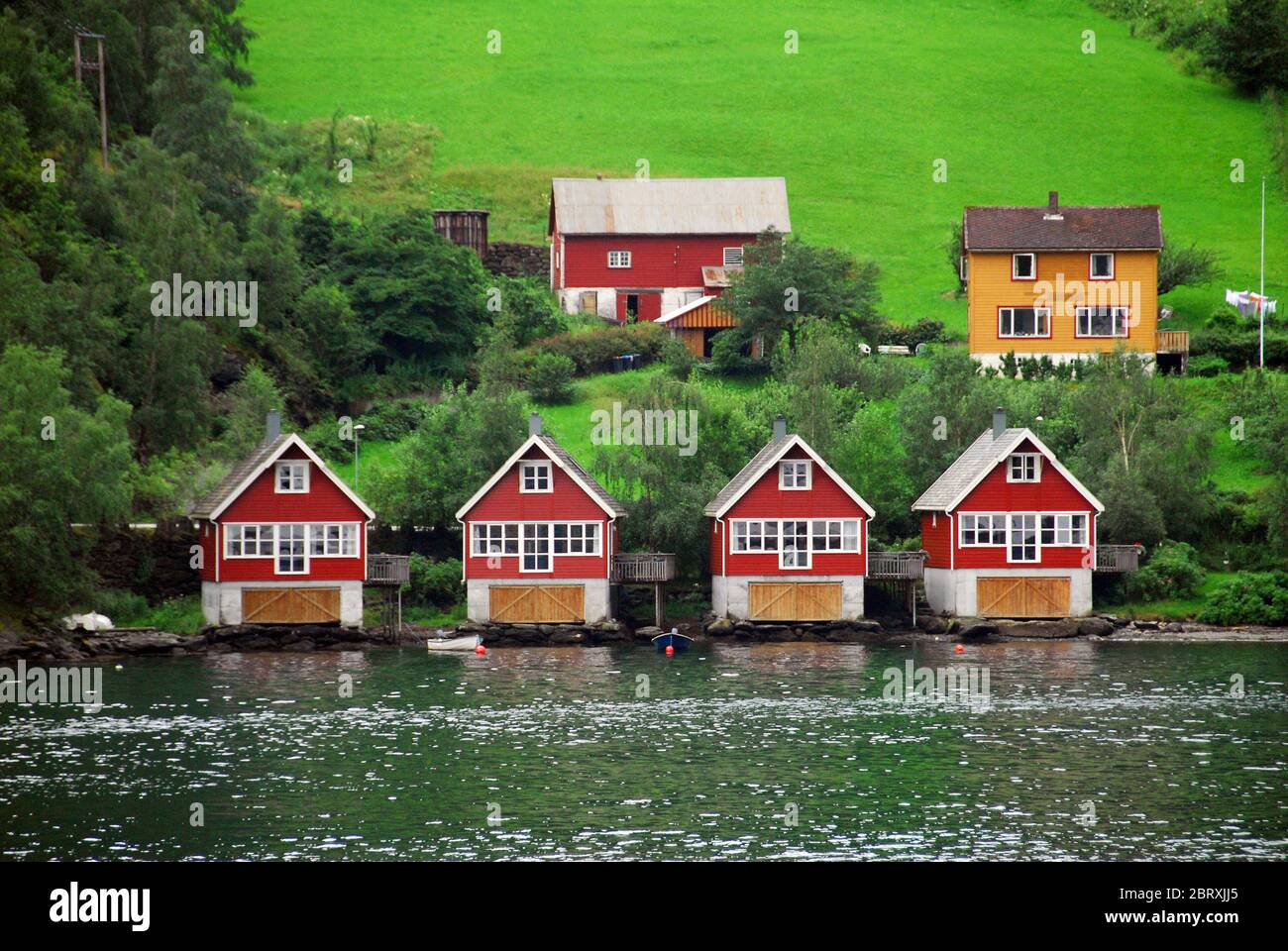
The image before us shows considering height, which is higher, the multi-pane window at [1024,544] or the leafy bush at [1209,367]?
the leafy bush at [1209,367]

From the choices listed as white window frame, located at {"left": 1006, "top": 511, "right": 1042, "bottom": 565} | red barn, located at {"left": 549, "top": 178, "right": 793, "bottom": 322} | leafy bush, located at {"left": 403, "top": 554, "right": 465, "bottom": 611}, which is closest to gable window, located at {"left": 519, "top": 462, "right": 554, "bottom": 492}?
leafy bush, located at {"left": 403, "top": 554, "right": 465, "bottom": 611}

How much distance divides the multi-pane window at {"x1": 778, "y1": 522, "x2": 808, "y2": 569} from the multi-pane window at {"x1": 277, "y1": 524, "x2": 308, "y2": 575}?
19779 mm

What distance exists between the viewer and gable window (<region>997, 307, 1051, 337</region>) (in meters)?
94.9

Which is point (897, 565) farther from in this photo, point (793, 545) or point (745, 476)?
point (745, 476)

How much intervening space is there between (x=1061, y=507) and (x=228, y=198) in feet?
164

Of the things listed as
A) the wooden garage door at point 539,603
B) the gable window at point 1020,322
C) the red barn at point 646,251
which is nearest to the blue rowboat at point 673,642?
the wooden garage door at point 539,603

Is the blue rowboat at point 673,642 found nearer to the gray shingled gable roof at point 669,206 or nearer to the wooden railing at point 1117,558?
the wooden railing at point 1117,558

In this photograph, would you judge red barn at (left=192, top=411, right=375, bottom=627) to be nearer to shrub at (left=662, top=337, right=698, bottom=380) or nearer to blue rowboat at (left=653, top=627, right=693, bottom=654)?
blue rowboat at (left=653, top=627, right=693, bottom=654)

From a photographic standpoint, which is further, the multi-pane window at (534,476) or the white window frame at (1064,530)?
the white window frame at (1064,530)

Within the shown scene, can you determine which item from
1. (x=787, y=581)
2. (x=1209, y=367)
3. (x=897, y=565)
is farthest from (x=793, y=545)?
(x=1209, y=367)

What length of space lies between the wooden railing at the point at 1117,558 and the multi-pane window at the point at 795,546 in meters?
12.3

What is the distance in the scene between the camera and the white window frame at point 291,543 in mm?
70125

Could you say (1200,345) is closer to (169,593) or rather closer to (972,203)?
(972,203)

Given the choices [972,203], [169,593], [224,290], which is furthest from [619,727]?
[972,203]
